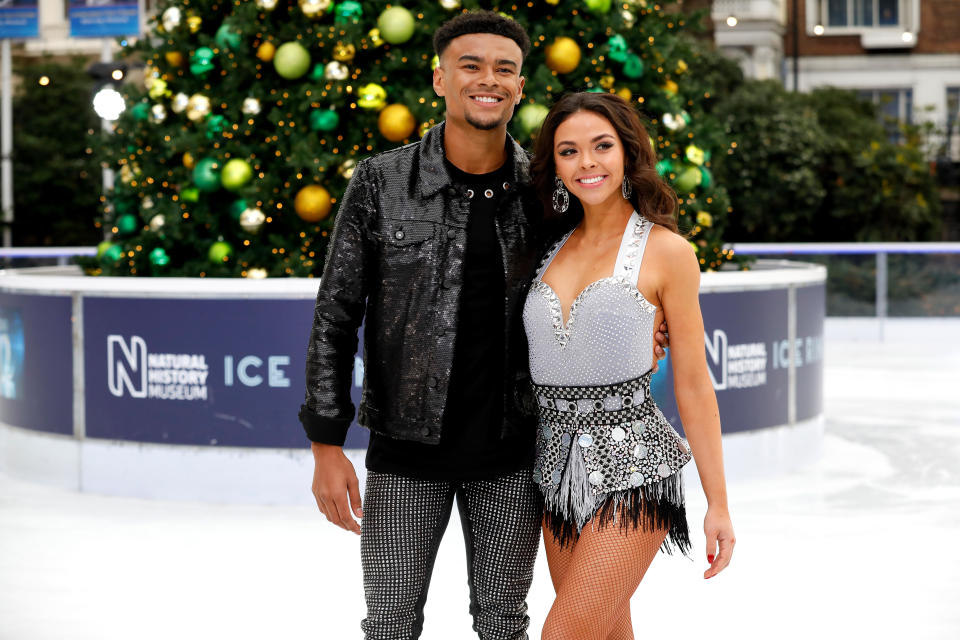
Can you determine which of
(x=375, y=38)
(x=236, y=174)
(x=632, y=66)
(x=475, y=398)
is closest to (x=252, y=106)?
(x=236, y=174)

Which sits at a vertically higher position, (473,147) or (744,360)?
(473,147)

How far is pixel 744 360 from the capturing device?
6957 millimetres

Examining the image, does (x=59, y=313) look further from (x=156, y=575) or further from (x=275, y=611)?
(x=275, y=611)

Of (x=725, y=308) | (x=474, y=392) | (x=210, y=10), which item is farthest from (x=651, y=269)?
(x=210, y=10)

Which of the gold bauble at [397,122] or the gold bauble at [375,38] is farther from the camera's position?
the gold bauble at [375,38]

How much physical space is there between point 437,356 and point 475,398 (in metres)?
0.13

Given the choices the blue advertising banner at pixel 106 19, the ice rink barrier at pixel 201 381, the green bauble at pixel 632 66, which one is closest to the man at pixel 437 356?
the ice rink barrier at pixel 201 381

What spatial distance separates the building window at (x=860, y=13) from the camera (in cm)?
3712

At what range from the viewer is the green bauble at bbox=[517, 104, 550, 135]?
6402 millimetres

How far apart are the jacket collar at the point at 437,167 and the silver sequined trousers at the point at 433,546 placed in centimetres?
65

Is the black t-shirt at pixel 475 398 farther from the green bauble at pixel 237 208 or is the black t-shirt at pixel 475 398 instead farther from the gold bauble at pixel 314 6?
the green bauble at pixel 237 208

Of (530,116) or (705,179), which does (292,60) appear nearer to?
(530,116)

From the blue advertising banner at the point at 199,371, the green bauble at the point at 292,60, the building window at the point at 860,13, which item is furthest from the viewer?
the building window at the point at 860,13

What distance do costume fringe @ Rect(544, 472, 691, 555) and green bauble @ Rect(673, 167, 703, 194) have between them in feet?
14.7
